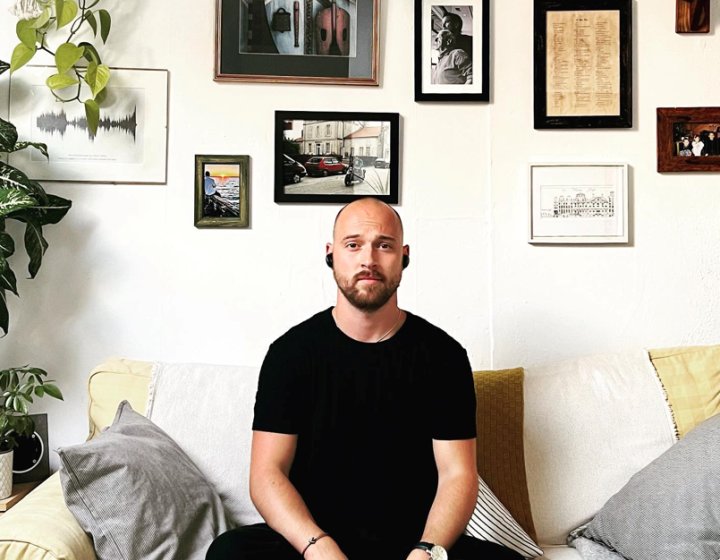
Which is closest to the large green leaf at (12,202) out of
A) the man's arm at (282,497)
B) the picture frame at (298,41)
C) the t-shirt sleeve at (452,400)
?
the picture frame at (298,41)

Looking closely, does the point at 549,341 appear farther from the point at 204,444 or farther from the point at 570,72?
the point at 204,444

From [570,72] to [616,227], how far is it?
543mm

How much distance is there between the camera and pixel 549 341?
2609 millimetres

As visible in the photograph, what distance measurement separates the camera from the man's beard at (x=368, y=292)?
184 centimetres

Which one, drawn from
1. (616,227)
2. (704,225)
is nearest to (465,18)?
(616,227)

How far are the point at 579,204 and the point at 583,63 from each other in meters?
0.48

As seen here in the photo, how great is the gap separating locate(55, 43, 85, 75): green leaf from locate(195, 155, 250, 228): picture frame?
473 millimetres

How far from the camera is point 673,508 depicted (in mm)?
1825

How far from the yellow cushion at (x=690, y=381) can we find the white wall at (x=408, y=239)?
315 mm

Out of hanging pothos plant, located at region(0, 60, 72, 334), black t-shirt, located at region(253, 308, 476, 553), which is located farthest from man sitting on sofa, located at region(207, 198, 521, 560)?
hanging pothos plant, located at region(0, 60, 72, 334)

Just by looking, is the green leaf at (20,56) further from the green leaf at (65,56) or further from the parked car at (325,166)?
the parked car at (325,166)

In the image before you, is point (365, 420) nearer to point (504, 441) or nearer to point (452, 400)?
point (452, 400)

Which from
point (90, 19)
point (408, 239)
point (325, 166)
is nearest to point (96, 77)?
point (90, 19)

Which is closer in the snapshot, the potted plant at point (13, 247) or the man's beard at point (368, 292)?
the man's beard at point (368, 292)
